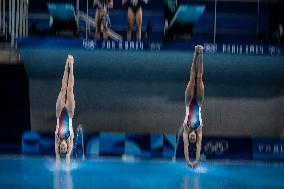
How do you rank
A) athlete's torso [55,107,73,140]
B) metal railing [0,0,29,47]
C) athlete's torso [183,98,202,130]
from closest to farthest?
athlete's torso [183,98,202,130] → athlete's torso [55,107,73,140] → metal railing [0,0,29,47]

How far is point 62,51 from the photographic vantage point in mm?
10000

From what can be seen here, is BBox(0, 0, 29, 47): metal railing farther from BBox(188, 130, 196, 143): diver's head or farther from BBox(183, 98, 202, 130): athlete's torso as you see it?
BBox(188, 130, 196, 143): diver's head

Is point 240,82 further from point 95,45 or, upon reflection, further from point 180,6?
point 95,45

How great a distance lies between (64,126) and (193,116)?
2325 mm

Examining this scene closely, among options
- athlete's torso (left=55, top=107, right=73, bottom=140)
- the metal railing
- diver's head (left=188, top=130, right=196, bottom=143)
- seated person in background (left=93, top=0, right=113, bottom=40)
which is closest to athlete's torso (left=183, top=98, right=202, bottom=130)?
diver's head (left=188, top=130, right=196, bottom=143)

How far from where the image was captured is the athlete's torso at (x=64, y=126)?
27.8 feet

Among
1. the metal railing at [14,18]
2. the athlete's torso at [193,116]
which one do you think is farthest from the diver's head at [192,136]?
the metal railing at [14,18]

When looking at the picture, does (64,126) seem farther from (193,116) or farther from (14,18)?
(14,18)

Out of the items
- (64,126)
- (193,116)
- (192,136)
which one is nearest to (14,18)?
(64,126)

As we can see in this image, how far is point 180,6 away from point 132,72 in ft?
6.29

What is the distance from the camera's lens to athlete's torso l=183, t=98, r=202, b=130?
328 inches

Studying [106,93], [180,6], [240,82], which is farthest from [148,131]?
[180,6]

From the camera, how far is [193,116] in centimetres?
834

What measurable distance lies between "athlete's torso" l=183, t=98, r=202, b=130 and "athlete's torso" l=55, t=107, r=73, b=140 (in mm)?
2125
